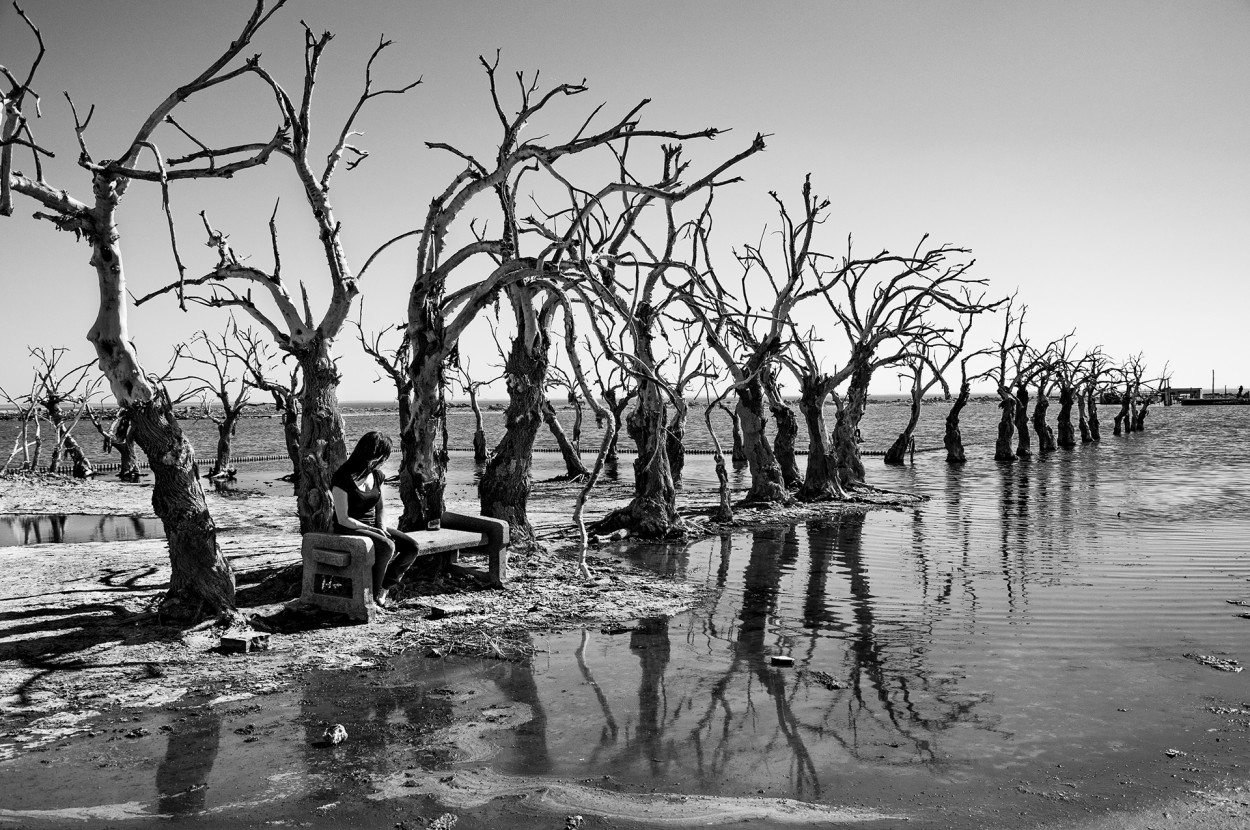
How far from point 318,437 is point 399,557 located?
52.1 inches

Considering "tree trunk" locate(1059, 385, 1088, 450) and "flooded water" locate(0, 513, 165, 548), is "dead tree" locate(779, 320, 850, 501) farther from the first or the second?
"tree trunk" locate(1059, 385, 1088, 450)

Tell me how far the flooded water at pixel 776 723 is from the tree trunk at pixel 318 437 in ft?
7.40

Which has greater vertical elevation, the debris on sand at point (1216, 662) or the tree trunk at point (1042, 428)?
the tree trunk at point (1042, 428)

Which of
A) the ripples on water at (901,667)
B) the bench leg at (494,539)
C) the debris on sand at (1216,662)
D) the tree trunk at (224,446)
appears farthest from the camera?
the tree trunk at (224,446)

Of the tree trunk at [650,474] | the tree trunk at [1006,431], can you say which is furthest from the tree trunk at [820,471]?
the tree trunk at [1006,431]

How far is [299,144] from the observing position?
7555 mm

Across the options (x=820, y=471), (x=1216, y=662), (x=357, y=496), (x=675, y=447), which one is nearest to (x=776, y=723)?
(x=1216, y=662)

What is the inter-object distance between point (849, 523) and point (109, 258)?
11.0m

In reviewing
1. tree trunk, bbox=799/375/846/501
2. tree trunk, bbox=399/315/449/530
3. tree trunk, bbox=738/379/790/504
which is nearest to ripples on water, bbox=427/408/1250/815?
tree trunk, bbox=399/315/449/530

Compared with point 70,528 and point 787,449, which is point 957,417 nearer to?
point 787,449

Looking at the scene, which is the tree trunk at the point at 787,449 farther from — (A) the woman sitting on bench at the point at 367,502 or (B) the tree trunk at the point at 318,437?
(A) the woman sitting on bench at the point at 367,502

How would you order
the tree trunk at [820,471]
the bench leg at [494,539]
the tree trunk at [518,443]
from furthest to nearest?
1. the tree trunk at [820,471]
2. the tree trunk at [518,443]
3. the bench leg at [494,539]

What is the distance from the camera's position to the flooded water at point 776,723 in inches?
157

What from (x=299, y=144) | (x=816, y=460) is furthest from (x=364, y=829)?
(x=816, y=460)
